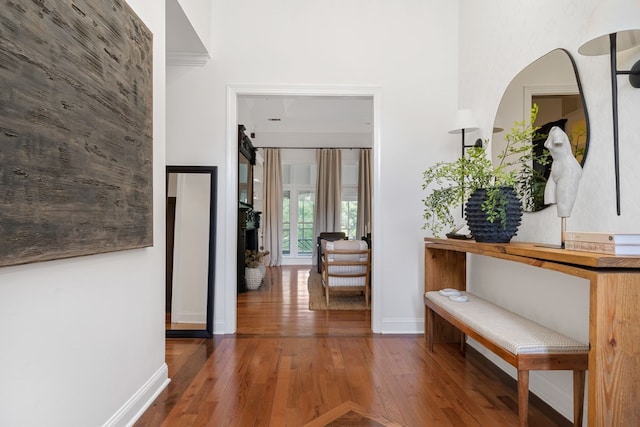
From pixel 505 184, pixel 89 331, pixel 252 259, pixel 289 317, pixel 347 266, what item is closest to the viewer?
pixel 89 331

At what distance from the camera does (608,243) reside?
1260 millimetres

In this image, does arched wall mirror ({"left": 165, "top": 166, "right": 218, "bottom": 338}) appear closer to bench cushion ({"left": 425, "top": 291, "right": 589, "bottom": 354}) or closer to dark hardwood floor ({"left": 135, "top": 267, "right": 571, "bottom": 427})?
dark hardwood floor ({"left": 135, "top": 267, "right": 571, "bottom": 427})

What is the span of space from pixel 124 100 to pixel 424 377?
92.9 inches

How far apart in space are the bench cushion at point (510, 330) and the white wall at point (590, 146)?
0.20 meters

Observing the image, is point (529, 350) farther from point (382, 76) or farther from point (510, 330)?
point (382, 76)

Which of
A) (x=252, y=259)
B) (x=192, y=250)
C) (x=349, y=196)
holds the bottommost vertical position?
(x=252, y=259)

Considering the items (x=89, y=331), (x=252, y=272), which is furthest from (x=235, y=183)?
(x=252, y=272)

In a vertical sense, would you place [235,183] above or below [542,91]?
below

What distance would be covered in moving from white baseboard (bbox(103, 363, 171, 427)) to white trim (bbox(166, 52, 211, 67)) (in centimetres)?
252

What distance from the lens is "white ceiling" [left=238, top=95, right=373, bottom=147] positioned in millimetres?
6953

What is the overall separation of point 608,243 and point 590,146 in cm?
71

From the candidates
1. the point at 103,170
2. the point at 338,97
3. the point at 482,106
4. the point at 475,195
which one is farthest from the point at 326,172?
the point at 103,170

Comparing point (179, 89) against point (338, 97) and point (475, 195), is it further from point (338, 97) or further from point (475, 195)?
point (475, 195)

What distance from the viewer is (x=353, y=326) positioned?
3531 millimetres
